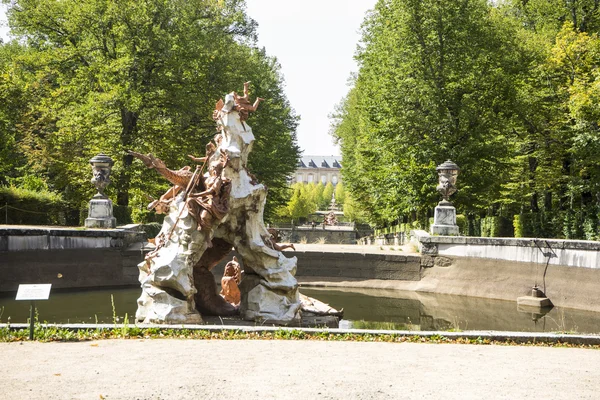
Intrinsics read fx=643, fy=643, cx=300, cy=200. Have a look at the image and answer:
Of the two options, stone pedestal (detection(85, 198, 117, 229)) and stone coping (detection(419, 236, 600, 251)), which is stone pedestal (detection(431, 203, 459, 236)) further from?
stone pedestal (detection(85, 198, 117, 229))

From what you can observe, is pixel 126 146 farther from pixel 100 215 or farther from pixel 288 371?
pixel 288 371

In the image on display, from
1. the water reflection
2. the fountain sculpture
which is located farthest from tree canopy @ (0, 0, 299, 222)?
the fountain sculpture

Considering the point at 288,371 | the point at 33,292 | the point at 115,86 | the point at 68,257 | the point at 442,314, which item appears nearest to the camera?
the point at 288,371

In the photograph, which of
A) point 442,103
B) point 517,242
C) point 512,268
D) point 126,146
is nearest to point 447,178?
point 517,242

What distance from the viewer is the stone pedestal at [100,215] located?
22438 millimetres

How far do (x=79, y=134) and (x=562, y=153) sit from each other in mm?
21857

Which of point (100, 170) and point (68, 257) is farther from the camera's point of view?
point (100, 170)

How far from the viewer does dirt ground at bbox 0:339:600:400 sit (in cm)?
668

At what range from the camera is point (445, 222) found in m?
22.1

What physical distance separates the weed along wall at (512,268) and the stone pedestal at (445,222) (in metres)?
0.60

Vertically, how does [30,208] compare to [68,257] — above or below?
above

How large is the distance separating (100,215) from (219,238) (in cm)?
1090

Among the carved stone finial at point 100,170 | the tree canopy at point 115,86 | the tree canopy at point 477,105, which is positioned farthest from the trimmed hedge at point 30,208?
the tree canopy at point 477,105

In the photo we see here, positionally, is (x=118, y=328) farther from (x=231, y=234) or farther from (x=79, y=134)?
(x=79, y=134)
